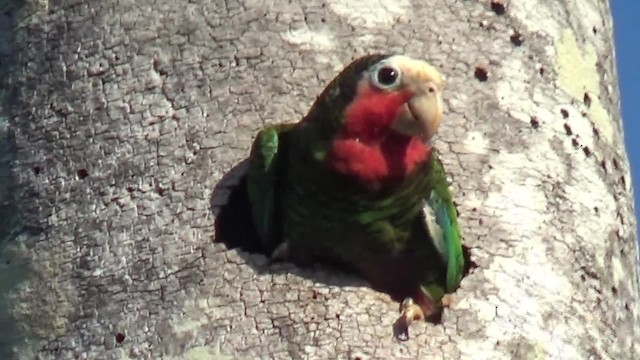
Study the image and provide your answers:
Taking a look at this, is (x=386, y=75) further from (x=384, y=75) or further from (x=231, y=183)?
(x=231, y=183)

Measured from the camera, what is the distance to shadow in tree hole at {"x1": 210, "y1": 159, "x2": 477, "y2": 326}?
2.62 meters

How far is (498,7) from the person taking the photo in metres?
2.90

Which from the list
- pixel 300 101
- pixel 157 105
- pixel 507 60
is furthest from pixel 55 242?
pixel 507 60

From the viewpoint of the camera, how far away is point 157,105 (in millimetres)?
2732

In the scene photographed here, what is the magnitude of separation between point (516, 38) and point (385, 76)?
1.12 feet

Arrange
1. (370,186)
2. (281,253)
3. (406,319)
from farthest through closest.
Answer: (370,186) → (281,253) → (406,319)

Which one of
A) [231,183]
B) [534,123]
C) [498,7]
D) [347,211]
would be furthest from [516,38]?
[231,183]

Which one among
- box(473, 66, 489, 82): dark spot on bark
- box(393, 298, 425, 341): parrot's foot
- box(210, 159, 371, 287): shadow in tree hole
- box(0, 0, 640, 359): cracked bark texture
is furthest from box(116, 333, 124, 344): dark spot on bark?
box(473, 66, 489, 82): dark spot on bark

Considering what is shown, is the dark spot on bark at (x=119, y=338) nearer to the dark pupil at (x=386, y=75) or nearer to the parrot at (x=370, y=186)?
the parrot at (x=370, y=186)

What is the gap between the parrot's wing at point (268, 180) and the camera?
2.70m

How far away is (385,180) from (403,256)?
0.49ft

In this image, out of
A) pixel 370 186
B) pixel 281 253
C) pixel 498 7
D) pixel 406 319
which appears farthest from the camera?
pixel 498 7

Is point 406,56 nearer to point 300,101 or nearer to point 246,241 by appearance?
point 300,101

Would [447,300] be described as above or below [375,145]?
below
